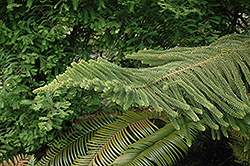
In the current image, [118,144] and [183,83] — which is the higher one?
[183,83]

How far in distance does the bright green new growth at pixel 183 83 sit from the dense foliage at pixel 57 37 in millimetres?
610

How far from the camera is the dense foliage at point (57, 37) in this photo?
150cm

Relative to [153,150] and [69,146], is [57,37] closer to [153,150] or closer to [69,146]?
[69,146]

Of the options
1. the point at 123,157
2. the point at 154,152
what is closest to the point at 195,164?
the point at 154,152

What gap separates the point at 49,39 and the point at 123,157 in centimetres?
93

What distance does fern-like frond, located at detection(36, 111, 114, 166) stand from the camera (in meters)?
1.66

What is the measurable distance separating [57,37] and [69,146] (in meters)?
0.83

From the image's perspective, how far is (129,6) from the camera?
1464mm

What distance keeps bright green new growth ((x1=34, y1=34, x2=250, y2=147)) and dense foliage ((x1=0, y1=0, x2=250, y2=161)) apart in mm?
610

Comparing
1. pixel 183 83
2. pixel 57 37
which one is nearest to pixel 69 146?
pixel 57 37

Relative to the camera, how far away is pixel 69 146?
68.1 inches

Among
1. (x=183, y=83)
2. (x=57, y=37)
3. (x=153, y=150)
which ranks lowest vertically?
(x=153, y=150)

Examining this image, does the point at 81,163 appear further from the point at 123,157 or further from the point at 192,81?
the point at 192,81

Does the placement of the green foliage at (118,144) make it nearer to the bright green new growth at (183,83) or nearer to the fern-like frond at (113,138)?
the fern-like frond at (113,138)
